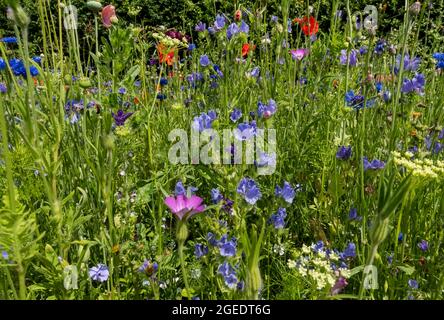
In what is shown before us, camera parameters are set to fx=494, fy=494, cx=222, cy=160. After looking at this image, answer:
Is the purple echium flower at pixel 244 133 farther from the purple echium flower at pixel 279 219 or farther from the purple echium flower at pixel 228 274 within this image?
the purple echium flower at pixel 228 274

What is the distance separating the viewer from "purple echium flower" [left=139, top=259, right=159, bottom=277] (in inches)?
43.1

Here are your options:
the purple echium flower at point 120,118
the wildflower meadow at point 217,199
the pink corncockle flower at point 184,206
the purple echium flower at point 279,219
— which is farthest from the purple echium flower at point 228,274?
the purple echium flower at point 120,118

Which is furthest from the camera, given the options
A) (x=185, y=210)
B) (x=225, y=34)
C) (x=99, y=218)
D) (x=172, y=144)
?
(x=225, y=34)

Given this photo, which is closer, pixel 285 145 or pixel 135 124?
pixel 135 124

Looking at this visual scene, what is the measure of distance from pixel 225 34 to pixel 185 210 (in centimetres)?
94

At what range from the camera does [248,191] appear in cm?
112

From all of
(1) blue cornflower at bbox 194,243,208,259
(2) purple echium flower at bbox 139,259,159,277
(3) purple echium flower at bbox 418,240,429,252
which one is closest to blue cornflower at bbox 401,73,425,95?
(3) purple echium flower at bbox 418,240,429,252

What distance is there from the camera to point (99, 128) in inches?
55.6

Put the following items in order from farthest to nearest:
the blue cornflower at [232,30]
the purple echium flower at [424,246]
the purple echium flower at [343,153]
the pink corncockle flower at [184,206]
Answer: the blue cornflower at [232,30] → the purple echium flower at [343,153] → the purple echium flower at [424,246] → the pink corncockle flower at [184,206]

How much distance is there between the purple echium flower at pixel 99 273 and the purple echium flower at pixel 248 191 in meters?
0.38

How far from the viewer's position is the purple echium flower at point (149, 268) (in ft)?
3.59

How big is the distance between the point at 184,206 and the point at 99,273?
0.38m
